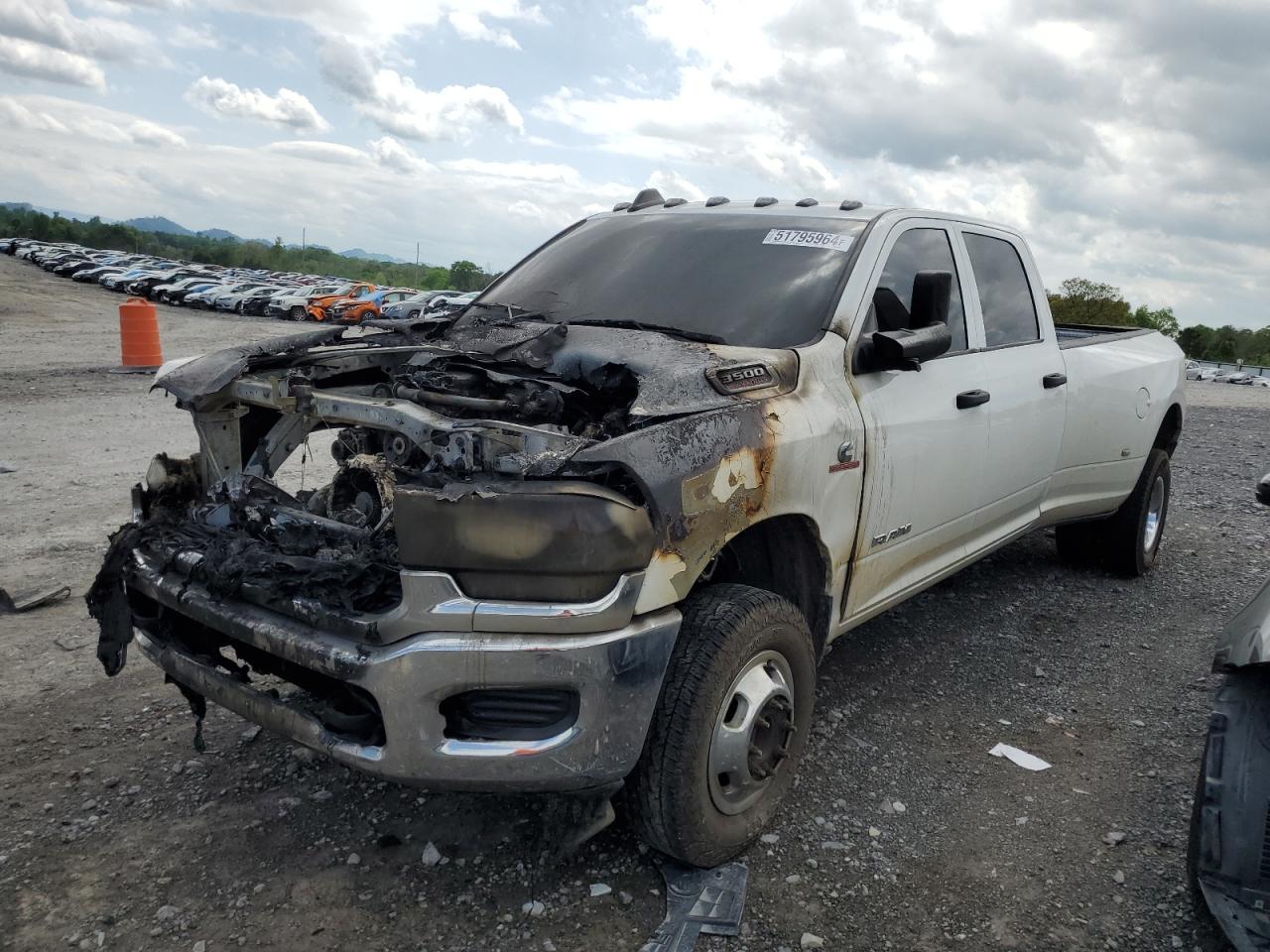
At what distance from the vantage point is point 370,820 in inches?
119

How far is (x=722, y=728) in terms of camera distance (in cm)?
268

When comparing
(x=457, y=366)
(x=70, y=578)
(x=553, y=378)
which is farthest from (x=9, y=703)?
(x=553, y=378)

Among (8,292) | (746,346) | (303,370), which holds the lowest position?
(8,292)

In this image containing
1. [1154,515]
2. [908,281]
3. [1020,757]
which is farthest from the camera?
[1154,515]

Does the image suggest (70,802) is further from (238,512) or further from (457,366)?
(457,366)

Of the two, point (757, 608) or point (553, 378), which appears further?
point (553, 378)

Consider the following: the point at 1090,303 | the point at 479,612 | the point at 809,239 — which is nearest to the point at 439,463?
the point at 479,612

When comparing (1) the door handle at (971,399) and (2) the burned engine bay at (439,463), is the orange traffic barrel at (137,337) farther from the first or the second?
(1) the door handle at (971,399)

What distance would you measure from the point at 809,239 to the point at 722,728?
1870mm

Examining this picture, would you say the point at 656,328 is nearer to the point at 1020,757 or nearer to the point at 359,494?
the point at 359,494

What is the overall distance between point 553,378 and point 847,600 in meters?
1.25

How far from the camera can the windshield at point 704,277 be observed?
11.1 feet

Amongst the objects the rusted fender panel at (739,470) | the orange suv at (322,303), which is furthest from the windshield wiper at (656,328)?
the orange suv at (322,303)

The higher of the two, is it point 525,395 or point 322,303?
point 525,395
